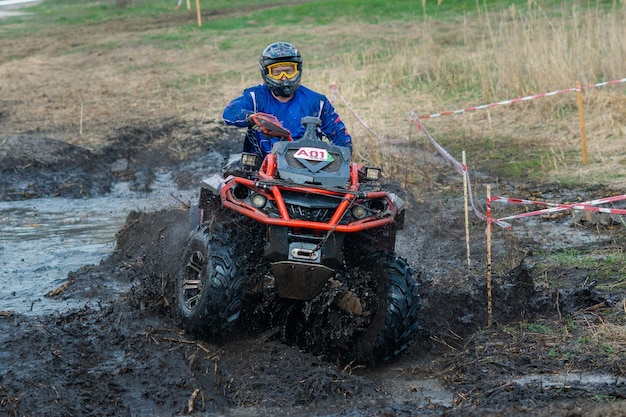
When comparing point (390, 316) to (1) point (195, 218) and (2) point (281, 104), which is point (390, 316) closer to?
(1) point (195, 218)

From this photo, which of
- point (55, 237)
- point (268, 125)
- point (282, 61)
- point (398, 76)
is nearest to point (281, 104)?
point (282, 61)

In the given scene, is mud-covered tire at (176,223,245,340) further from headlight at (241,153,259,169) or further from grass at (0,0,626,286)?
grass at (0,0,626,286)

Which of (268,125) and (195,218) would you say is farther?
(195,218)

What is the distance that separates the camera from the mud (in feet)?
19.2

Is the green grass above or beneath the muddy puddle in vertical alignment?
above

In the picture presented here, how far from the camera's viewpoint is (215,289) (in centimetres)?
660

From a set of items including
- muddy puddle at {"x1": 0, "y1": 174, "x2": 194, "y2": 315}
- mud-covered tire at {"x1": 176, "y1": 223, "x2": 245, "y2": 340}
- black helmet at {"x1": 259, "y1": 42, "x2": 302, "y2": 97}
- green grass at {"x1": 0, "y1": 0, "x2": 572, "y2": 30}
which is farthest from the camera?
green grass at {"x1": 0, "y1": 0, "x2": 572, "y2": 30}

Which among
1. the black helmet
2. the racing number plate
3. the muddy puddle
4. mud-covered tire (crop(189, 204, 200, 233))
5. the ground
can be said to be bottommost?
the muddy puddle

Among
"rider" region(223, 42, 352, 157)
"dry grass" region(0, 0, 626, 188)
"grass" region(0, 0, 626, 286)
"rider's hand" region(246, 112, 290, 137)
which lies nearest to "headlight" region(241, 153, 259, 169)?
"rider's hand" region(246, 112, 290, 137)

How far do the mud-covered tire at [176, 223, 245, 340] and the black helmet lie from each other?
1.44 metres

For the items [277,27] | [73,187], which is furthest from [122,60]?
[73,187]

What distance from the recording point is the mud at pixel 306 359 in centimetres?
585

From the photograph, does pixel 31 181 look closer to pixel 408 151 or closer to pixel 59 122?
pixel 59 122

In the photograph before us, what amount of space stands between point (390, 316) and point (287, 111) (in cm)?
220
